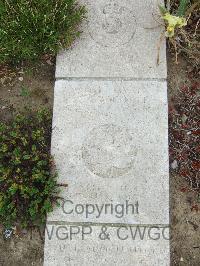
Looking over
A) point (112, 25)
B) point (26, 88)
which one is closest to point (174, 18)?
point (112, 25)

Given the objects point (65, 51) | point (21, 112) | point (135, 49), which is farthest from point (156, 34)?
point (21, 112)

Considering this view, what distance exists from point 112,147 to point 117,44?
0.98 meters

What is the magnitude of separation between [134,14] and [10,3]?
1.13 m

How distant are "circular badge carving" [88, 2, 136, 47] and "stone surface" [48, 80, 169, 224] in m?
0.43

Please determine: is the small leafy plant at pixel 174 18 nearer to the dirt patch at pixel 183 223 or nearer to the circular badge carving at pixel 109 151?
the circular badge carving at pixel 109 151

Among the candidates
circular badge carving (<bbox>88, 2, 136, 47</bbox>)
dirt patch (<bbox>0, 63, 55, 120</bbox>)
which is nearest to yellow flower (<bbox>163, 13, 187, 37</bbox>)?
circular badge carving (<bbox>88, 2, 136, 47</bbox>)

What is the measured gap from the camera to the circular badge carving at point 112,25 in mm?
4113

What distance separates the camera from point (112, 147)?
376 centimetres

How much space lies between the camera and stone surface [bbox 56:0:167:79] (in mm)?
4012

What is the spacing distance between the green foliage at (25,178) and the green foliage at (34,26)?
0.70m

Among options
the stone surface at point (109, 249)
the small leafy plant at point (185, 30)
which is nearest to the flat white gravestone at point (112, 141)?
the stone surface at point (109, 249)

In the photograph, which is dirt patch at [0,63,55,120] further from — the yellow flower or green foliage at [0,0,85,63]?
the yellow flower

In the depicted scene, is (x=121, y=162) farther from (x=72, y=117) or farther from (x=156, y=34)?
(x=156, y=34)

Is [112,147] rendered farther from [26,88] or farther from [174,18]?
[174,18]
